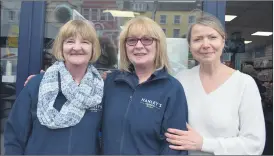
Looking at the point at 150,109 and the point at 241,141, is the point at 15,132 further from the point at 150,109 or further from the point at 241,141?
the point at 241,141

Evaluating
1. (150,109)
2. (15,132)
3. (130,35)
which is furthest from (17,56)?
(150,109)

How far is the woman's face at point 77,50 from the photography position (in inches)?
63.7

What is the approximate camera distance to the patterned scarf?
1564 mm

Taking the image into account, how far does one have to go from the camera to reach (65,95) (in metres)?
1.63

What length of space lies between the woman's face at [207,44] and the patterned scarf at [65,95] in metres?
0.61

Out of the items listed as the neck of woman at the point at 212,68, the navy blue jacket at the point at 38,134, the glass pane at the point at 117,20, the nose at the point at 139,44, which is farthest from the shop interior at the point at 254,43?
the navy blue jacket at the point at 38,134

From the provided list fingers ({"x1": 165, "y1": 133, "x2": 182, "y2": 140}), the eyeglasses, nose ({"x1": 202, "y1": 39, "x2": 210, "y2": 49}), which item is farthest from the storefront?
fingers ({"x1": 165, "y1": 133, "x2": 182, "y2": 140})

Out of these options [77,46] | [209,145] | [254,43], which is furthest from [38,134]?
[254,43]

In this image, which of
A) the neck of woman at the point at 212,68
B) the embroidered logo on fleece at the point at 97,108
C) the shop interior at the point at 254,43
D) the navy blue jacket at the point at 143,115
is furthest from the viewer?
the shop interior at the point at 254,43

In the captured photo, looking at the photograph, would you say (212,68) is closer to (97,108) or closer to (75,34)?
(97,108)

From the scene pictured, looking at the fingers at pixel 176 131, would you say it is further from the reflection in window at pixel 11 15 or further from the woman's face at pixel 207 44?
the reflection in window at pixel 11 15

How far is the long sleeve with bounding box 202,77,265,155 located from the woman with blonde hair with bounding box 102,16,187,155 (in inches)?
8.1

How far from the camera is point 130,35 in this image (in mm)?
1649

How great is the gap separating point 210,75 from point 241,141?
427 millimetres
